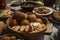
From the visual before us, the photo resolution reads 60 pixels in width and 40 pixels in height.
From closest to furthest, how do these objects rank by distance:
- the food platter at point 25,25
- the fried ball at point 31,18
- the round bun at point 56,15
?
the food platter at point 25,25, the fried ball at point 31,18, the round bun at point 56,15

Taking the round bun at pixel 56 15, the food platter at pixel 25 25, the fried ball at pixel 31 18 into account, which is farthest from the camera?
the round bun at pixel 56 15

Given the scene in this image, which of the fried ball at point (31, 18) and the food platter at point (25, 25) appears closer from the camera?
the food platter at point (25, 25)

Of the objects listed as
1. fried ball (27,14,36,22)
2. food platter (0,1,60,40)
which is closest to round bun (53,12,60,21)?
food platter (0,1,60,40)

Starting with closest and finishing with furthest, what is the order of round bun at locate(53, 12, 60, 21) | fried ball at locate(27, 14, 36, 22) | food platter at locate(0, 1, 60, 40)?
1. food platter at locate(0, 1, 60, 40)
2. fried ball at locate(27, 14, 36, 22)
3. round bun at locate(53, 12, 60, 21)

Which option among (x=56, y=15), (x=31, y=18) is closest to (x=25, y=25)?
(x=31, y=18)

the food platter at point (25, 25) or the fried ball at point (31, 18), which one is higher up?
the fried ball at point (31, 18)

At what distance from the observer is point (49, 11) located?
1.30 metres

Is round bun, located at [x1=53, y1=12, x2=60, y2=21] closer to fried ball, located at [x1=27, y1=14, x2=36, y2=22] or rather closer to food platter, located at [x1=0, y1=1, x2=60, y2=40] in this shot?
food platter, located at [x1=0, y1=1, x2=60, y2=40]

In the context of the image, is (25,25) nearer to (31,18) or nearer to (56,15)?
(31,18)

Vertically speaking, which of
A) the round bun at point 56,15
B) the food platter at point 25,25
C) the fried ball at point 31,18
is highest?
the fried ball at point 31,18

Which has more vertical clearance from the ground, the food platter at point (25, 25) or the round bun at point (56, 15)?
the food platter at point (25, 25)

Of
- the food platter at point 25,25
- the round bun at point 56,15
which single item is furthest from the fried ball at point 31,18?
the round bun at point 56,15

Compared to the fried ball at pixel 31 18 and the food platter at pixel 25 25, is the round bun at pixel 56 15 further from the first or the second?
the fried ball at pixel 31 18

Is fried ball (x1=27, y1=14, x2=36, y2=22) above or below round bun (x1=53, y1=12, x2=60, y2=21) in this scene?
above
